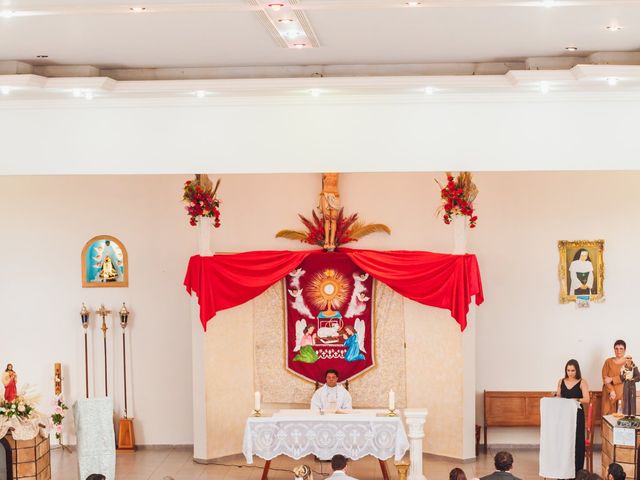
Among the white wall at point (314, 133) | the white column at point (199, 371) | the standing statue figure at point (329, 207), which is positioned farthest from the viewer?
the standing statue figure at point (329, 207)

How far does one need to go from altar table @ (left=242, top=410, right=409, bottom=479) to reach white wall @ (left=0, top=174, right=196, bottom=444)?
219 centimetres

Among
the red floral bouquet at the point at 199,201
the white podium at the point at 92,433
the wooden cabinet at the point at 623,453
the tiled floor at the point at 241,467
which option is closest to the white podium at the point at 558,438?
the wooden cabinet at the point at 623,453

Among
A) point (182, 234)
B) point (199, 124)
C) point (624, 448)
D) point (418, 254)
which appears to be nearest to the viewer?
point (199, 124)

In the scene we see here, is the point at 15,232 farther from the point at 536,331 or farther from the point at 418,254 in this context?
the point at 536,331

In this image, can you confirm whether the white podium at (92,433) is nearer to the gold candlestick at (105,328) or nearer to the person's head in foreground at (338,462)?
the gold candlestick at (105,328)

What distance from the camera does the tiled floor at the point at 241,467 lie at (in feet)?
39.7

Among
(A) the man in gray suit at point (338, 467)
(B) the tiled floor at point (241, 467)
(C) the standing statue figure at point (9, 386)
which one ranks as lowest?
(B) the tiled floor at point (241, 467)

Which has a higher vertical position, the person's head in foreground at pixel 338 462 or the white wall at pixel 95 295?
the white wall at pixel 95 295

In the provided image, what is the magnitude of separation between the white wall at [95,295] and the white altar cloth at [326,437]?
7.19 feet

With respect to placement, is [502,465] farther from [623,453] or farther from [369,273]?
[369,273]

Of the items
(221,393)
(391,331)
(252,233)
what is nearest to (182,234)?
(252,233)

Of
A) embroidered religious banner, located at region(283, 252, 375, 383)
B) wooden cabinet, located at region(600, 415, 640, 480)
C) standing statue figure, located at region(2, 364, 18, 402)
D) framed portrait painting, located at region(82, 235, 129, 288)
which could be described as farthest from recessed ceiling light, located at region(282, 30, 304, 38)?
framed portrait painting, located at region(82, 235, 129, 288)

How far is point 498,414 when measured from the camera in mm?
12945

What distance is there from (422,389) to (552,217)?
2733mm
